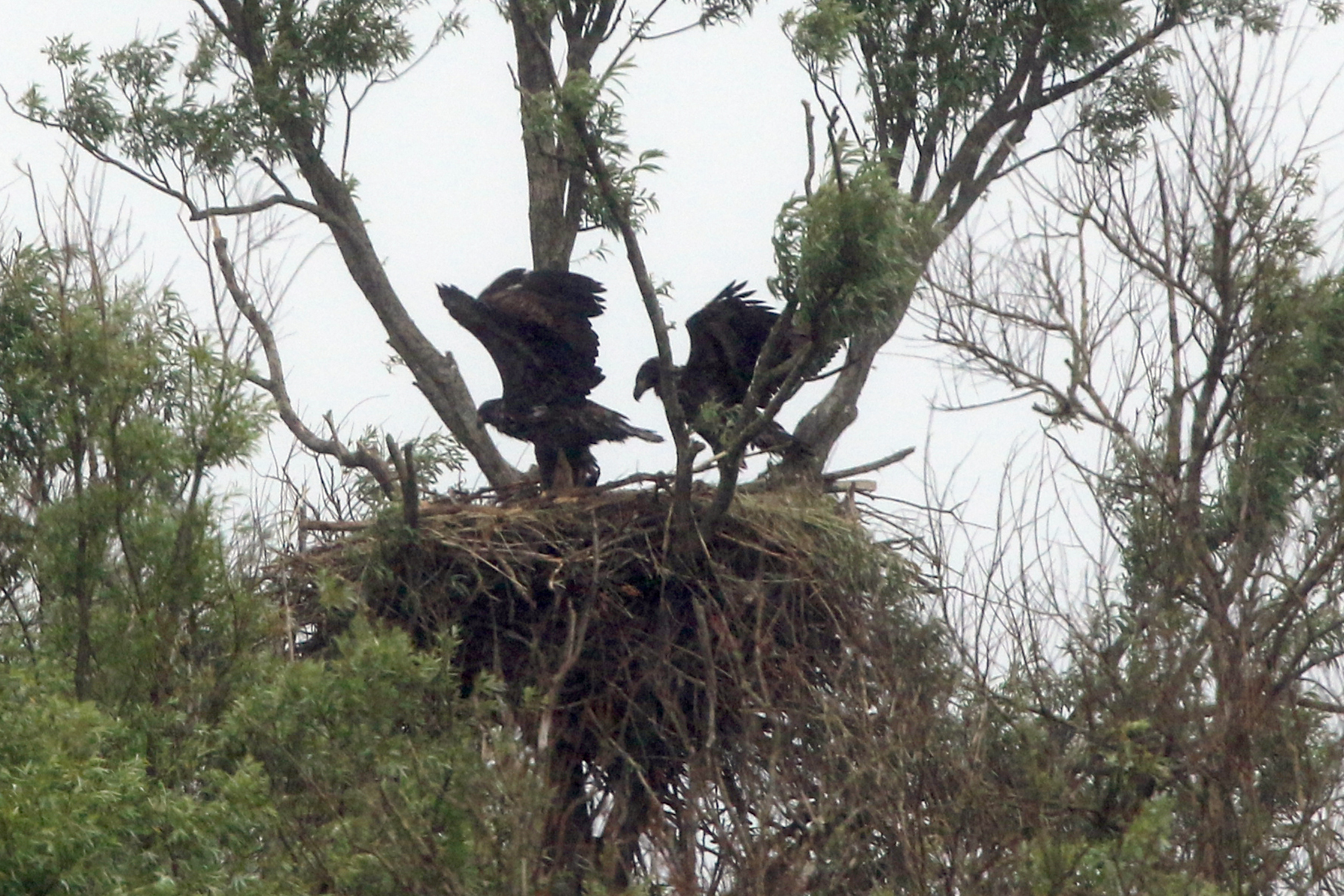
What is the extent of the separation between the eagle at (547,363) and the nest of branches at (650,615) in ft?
2.78

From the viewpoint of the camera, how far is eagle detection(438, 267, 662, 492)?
31.9 ft

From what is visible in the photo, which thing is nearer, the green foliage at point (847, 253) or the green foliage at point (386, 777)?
the green foliage at point (386, 777)

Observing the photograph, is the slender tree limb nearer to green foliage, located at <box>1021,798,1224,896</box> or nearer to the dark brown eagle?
the dark brown eagle

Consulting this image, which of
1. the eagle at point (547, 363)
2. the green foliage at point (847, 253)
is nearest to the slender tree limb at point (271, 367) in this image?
the eagle at point (547, 363)

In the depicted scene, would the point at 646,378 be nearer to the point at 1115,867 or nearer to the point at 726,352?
the point at 726,352

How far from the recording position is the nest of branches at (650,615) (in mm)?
8930

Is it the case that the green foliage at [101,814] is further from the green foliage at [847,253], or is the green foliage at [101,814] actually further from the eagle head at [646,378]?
the eagle head at [646,378]

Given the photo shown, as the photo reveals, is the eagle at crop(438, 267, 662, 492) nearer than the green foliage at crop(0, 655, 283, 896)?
No

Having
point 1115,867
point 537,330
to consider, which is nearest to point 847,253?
point 1115,867

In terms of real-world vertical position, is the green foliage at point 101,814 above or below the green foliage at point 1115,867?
above

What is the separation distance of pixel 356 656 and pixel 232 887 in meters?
0.95

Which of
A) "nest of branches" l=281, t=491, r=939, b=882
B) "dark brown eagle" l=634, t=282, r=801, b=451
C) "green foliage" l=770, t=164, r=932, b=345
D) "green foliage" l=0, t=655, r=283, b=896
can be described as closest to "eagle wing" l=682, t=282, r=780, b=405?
"dark brown eagle" l=634, t=282, r=801, b=451

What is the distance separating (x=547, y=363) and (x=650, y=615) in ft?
5.07

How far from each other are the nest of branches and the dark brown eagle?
0.85m
